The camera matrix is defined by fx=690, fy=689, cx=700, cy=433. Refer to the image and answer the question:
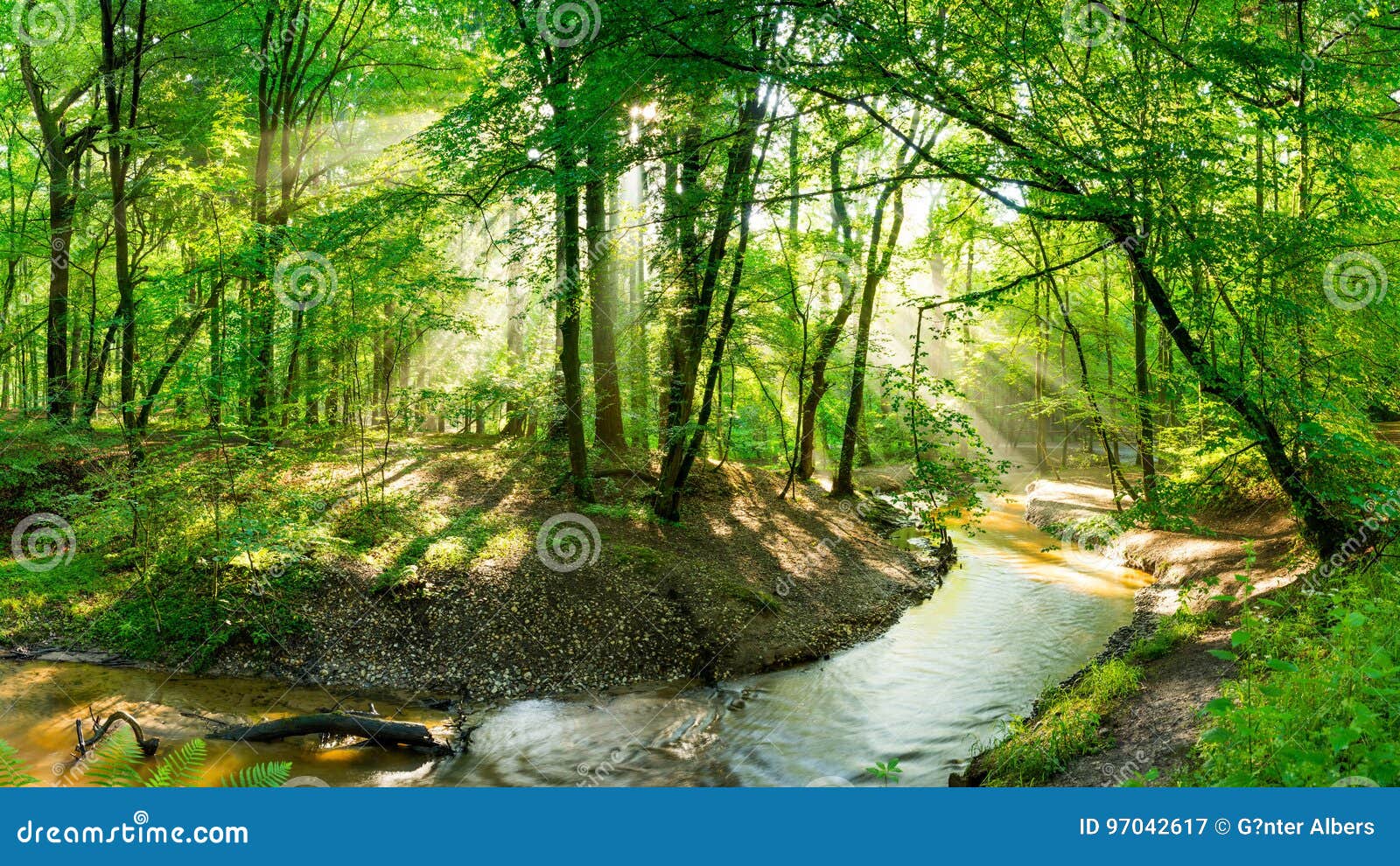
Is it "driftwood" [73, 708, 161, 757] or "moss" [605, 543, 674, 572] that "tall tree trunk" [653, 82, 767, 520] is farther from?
"driftwood" [73, 708, 161, 757]

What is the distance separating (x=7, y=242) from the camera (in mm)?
12469

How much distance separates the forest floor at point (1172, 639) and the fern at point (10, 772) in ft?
17.8

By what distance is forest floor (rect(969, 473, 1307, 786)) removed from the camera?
5.22m

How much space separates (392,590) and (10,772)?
241 inches

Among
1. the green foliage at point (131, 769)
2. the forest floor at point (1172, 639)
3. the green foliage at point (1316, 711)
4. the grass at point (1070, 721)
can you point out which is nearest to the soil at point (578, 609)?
the grass at point (1070, 721)

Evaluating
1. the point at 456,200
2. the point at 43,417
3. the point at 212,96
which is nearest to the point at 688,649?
the point at 456,200

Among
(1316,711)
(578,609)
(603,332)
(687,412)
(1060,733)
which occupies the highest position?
(603,332)

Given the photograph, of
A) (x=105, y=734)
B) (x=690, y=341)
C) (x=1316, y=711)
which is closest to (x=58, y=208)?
(x=105, y=734)

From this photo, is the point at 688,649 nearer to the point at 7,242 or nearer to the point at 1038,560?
the point at 1038,560

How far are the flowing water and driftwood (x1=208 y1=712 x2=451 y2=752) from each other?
137 millimetres

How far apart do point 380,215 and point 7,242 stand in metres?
9.41

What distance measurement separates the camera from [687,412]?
448 inches

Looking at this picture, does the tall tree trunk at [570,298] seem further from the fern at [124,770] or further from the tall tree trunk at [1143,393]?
the tall tree trunk at [1143,393]

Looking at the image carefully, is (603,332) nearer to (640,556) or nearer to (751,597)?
(640,556)
